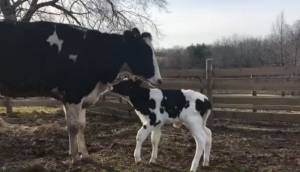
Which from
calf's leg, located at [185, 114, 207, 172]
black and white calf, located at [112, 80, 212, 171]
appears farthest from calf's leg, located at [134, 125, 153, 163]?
calf's leg, located at [185, 114, 207, 172]

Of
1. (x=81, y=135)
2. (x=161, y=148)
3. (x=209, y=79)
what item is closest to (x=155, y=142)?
(x=161, y=148)

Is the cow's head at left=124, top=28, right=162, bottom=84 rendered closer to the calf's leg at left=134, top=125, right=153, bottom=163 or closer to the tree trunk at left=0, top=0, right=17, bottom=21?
the calf's leg at left=134, top=125, right=153, bottom=163

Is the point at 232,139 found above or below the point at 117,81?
below

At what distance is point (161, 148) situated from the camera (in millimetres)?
8445

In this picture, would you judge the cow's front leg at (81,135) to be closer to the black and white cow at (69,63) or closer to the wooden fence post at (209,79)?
the black and white cow at (69,63)

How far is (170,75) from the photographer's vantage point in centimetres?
1466

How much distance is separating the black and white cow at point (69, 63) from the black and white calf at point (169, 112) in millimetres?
310

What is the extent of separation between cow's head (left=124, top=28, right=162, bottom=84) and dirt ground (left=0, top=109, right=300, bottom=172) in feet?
4.34

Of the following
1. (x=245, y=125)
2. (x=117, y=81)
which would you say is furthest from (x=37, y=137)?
A: (x=245, y=125)

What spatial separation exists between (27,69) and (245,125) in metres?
6.58

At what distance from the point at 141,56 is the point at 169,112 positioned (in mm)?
1016

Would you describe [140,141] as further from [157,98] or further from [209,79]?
[209,79]

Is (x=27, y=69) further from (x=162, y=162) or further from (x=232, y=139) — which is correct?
(x=232, y=139)

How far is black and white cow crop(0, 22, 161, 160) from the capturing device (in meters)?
7.13
